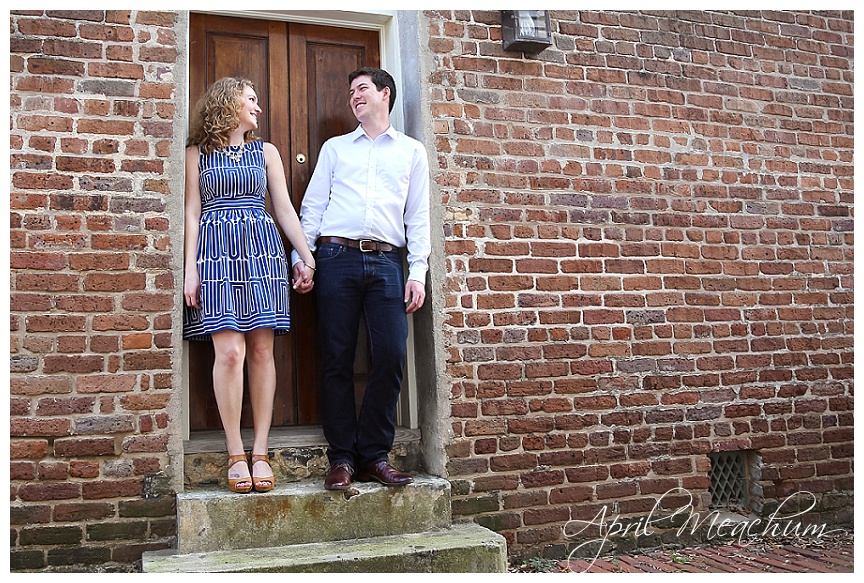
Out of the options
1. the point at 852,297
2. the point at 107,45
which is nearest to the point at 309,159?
the point at 107,45

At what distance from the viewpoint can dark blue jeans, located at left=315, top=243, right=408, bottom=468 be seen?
3.57 metres

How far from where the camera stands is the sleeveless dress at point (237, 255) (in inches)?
133

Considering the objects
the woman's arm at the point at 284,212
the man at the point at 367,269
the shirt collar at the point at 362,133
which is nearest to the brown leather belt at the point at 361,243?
the man at the point at 367,269

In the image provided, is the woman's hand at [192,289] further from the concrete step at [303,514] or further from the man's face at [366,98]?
the man's face at [366,98]

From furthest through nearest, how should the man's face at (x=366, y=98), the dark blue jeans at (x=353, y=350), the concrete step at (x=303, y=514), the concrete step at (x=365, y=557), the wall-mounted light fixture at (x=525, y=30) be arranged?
1. the wall-mounted light fixture at (x=525, y=30)
2. the man's face at (x=366, y=98)
3. the dark blue jeans at (x=353, y=350)
4. the concrete step at (x=303, y=514)
5. the concrete step at (x=365, y=557)

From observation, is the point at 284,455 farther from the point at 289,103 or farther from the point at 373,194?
the point at 289,103

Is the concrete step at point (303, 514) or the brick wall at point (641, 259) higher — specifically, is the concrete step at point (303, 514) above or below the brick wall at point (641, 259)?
below

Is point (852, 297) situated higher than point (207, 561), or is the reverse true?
point (852, 297)

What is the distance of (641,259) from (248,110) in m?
2.26

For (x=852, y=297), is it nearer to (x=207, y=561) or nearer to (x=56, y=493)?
(x=207, y=561)

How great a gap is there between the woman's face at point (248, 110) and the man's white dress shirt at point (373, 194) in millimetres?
380

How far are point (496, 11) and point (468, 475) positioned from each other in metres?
2.51

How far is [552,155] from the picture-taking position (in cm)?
414

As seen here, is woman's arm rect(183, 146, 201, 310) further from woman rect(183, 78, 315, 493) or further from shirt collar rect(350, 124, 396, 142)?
shirt collar rect(350, 124, 396, 142)
